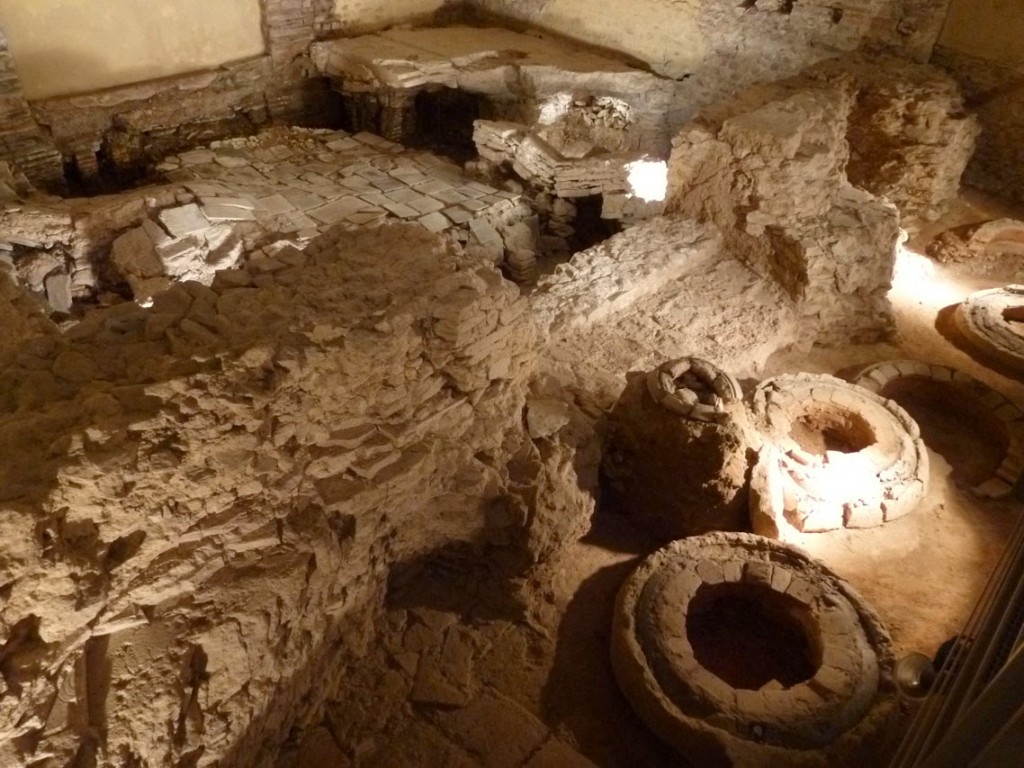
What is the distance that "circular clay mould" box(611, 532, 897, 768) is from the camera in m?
3.79

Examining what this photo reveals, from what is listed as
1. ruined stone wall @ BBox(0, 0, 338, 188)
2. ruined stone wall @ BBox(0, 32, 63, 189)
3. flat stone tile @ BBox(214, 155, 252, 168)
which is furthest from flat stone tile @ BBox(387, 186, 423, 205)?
ruined stone wall @ BBox(0, 32, 63, 189)

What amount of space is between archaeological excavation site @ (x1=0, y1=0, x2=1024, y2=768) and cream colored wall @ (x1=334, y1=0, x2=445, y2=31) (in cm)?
12

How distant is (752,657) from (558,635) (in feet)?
3.95

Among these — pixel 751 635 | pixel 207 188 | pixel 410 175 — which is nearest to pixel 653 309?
pixel 751 635

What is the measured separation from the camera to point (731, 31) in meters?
9.16

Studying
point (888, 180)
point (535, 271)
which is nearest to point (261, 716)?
Answer: point (535, 271)

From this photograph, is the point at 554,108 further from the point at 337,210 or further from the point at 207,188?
the point at 207,188

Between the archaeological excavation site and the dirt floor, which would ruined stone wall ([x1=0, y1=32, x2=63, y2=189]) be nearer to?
the archaeological excavation site

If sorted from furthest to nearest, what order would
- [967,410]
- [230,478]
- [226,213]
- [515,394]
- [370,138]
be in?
[370,138] < [226,213] < [967,410] < [515,394] < [230,478]

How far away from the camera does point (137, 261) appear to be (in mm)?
6660

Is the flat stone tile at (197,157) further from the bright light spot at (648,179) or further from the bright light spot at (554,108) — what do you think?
the bright light spot at (648,179)

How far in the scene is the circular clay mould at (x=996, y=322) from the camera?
21.5 ft

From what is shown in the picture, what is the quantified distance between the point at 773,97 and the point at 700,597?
4.63 meters

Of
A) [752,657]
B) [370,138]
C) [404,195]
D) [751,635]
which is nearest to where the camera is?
[752,657]
